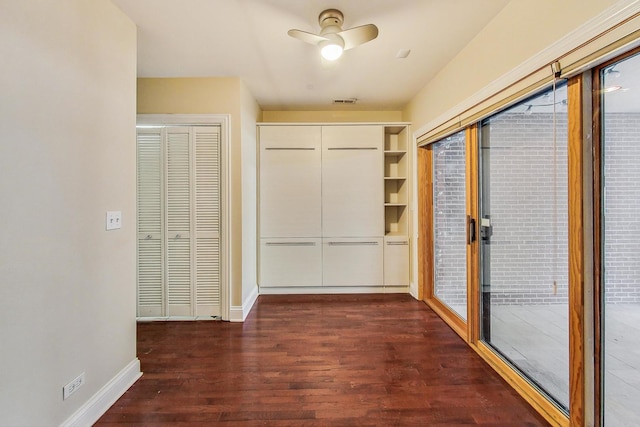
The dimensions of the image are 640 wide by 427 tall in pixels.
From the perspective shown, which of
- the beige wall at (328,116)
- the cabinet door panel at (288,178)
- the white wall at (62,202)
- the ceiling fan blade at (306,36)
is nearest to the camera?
the white wall at (62,202)

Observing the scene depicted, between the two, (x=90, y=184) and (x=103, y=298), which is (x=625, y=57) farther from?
(x=103, y=298)

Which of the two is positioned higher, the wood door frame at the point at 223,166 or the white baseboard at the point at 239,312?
the wood door frame at the point at 223,166

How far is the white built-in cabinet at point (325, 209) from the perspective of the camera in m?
3.93

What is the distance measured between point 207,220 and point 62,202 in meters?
1.66

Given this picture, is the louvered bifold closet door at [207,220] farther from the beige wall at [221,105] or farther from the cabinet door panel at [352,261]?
→ the cabinet door panel at [352,261]

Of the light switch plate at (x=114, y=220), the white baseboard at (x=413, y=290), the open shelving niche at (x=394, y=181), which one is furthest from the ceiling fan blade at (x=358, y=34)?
the white baseboard at (x=413, y=290)

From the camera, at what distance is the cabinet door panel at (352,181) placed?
3943 millimetres

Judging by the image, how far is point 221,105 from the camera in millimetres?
3090

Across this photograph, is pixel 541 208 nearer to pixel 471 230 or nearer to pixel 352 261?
pixel 471 230

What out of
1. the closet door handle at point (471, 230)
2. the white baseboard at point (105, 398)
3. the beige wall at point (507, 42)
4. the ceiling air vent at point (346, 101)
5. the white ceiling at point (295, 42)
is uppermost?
the ceiling air vent at point (346, 101)

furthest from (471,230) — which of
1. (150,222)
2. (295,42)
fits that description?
(150,222)

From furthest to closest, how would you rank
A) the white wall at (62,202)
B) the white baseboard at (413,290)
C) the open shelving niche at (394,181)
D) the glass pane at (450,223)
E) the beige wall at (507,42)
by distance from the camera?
the open shelving niche at (394,181), the white baseboard at (413,290), the glass pane at (450,223), the beige wall at (507,42), the white wall at (62,202)

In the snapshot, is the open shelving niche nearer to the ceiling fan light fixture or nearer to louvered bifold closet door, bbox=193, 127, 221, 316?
the ceiling fan light fixture

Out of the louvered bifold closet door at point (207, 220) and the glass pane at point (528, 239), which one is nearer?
the glass pane at point (528, 239)
